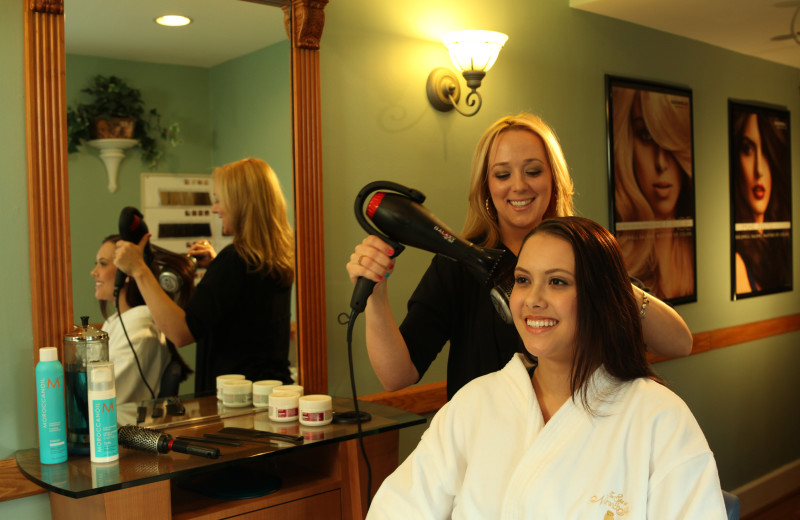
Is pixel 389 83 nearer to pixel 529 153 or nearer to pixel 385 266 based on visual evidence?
pixel 529 153

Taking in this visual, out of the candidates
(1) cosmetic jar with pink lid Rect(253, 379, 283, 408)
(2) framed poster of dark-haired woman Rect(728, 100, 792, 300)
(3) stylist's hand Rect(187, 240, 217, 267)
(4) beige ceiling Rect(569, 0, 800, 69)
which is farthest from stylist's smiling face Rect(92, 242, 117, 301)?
(2) framed poster of dark-haired woman Rect(728, 100, 792, 300)

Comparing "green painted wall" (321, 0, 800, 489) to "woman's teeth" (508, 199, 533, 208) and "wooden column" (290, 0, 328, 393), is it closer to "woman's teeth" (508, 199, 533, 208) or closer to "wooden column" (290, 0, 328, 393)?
"wooden column" (290, 0, 328, 393)

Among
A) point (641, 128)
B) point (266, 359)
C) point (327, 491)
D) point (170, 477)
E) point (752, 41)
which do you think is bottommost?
point (327, 491)

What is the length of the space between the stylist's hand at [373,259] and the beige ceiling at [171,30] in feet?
2.36

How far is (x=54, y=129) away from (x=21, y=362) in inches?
20.1

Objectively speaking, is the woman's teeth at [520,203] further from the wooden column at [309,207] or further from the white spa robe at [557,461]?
the wooden column at [309,207]

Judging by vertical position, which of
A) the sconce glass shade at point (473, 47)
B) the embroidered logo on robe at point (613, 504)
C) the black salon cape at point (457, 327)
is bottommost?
the embroidered logo on robe at point (613, 504)

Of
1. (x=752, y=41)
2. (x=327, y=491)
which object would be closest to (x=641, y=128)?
(x=752, y=41)

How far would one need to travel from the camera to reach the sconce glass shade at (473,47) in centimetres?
238

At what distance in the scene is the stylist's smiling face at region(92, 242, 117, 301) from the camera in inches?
69.4

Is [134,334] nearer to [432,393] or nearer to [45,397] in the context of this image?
[45,397]

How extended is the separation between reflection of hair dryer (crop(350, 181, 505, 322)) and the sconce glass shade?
0.95 m

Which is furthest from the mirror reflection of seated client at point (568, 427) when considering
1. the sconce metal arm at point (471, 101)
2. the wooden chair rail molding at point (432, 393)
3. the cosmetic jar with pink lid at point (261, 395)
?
the sconce metal arm at point (471, 101)

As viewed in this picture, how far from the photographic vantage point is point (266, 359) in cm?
210
